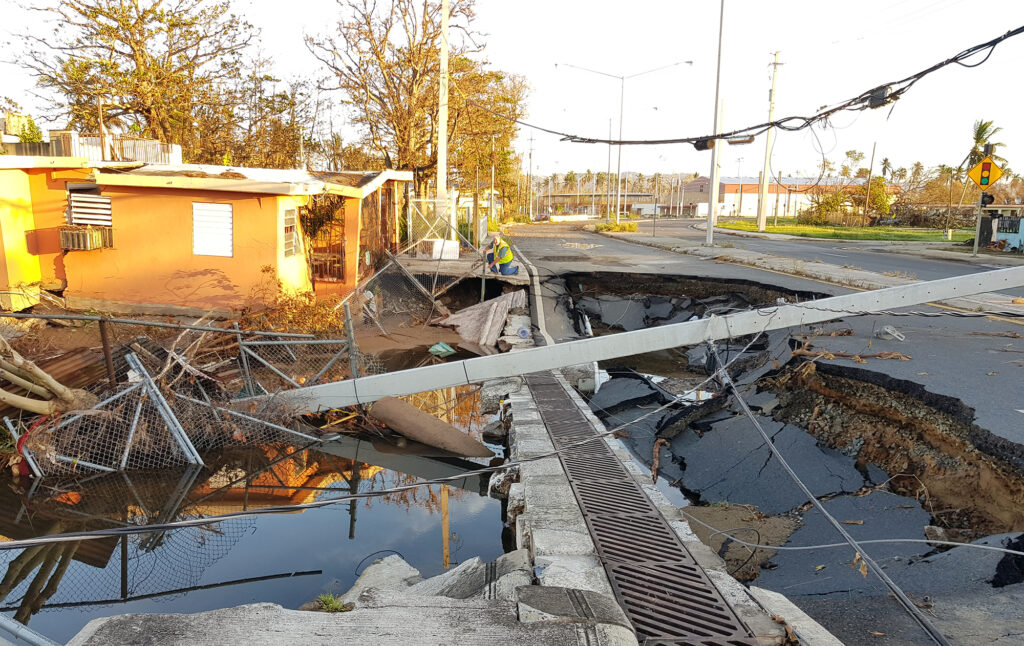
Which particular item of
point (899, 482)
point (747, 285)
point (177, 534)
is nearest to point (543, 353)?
point (899, 482)

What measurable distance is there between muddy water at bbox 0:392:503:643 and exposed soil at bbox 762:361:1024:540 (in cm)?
386

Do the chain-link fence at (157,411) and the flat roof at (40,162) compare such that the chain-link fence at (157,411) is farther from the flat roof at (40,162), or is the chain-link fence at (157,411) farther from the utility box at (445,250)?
the utility box at (445,250)

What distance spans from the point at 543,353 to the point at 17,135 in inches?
685

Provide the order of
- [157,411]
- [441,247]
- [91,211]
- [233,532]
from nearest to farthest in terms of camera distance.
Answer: [233,532] → [157,411] → [91,211] → [441,247]

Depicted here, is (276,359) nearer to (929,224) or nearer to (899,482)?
(899,482)

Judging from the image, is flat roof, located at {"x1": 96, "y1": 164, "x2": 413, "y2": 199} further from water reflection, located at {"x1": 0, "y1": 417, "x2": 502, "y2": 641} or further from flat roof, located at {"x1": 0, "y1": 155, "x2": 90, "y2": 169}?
water reflection, located at {"x1": 0, "y1": 417, "x2": 502, "y2": 641}

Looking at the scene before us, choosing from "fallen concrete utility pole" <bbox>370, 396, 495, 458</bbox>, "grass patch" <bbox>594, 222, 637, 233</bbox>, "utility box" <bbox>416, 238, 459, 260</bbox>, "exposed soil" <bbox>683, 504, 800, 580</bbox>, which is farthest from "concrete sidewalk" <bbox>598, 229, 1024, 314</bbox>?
"grass patch" <bbox>594, 222, 637, 233</bbox>

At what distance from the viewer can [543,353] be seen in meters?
6.68

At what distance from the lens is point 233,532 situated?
21.1 ft

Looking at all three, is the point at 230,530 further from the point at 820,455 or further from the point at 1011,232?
the point at 1011,232

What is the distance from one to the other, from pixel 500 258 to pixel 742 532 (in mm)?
11483

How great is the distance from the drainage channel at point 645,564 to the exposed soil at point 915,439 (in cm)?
232

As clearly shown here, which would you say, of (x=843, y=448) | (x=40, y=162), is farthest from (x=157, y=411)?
(x=40, y=162)

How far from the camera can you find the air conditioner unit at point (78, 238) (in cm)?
1316
